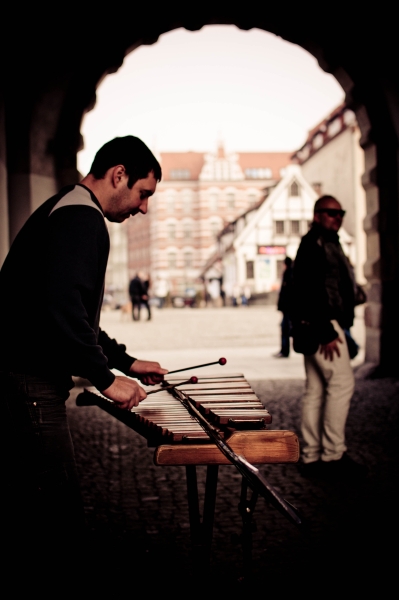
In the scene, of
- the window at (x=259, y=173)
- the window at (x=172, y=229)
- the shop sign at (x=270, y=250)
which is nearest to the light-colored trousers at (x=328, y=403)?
the shop sign at (x=270, y=250)

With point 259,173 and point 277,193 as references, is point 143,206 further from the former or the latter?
point 259,173

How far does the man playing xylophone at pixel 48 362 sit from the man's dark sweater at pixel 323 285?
3.02 meters

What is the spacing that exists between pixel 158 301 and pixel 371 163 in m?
46.3

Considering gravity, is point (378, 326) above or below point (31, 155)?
below

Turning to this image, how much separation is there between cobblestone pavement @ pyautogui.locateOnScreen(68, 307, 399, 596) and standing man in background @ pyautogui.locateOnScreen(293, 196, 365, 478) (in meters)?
0.23

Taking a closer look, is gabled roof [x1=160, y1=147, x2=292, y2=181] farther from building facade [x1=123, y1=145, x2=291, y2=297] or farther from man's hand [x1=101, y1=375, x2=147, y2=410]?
man's hand [x1=101, y1=375, x2=147, y2=410]

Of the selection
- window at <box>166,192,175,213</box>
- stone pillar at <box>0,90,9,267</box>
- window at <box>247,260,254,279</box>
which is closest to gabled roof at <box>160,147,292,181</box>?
window at <box>166,192,175,213</box>

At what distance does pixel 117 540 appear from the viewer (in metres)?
4.14

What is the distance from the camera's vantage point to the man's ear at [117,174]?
2.67 meters

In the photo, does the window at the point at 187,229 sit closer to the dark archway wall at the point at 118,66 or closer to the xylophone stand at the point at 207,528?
the dark archway wall at the point at 118,66

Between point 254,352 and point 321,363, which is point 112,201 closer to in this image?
point 321,363

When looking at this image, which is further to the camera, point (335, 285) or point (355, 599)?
point (335, 285)

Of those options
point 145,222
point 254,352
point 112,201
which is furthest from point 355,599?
point 145,222

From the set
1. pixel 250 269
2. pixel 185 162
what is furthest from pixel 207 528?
pixel 185 162
